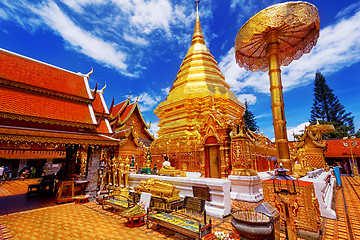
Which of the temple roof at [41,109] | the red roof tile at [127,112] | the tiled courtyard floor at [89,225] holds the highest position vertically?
the red roof tile at [127,112]

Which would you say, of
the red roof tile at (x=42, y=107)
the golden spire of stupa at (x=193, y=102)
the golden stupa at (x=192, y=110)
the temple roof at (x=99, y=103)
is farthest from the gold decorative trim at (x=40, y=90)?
the golden spire of stupa at (x=193, y=102)

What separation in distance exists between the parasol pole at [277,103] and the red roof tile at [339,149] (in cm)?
2031

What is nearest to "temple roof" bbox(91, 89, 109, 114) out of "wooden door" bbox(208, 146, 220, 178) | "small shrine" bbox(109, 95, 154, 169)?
"small shrine" bbox(109, 95, 154, 169)

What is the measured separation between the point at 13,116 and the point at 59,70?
15.1ft

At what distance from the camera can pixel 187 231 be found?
3.61 m

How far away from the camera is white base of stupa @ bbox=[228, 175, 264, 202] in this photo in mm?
6692

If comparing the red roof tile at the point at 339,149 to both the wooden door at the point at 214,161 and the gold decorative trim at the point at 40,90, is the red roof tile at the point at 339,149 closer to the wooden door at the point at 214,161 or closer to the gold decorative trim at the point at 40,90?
the wooden door at the point at 214,161

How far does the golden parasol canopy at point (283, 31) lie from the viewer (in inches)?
251

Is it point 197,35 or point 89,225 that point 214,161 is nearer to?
point 89,225

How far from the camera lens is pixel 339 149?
68.8 feet

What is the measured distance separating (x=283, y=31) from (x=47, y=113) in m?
10.5

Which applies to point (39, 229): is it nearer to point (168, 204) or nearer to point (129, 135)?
point (168, 204)

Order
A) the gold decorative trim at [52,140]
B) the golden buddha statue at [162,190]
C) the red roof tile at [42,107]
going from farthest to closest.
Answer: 1. the red roof tile at [42,107]
2. the gold decorative trim at [52,140]
3. the golden buddha statue at [162,190]

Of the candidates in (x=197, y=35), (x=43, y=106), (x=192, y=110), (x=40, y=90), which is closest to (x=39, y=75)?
(x=40, y=90)
